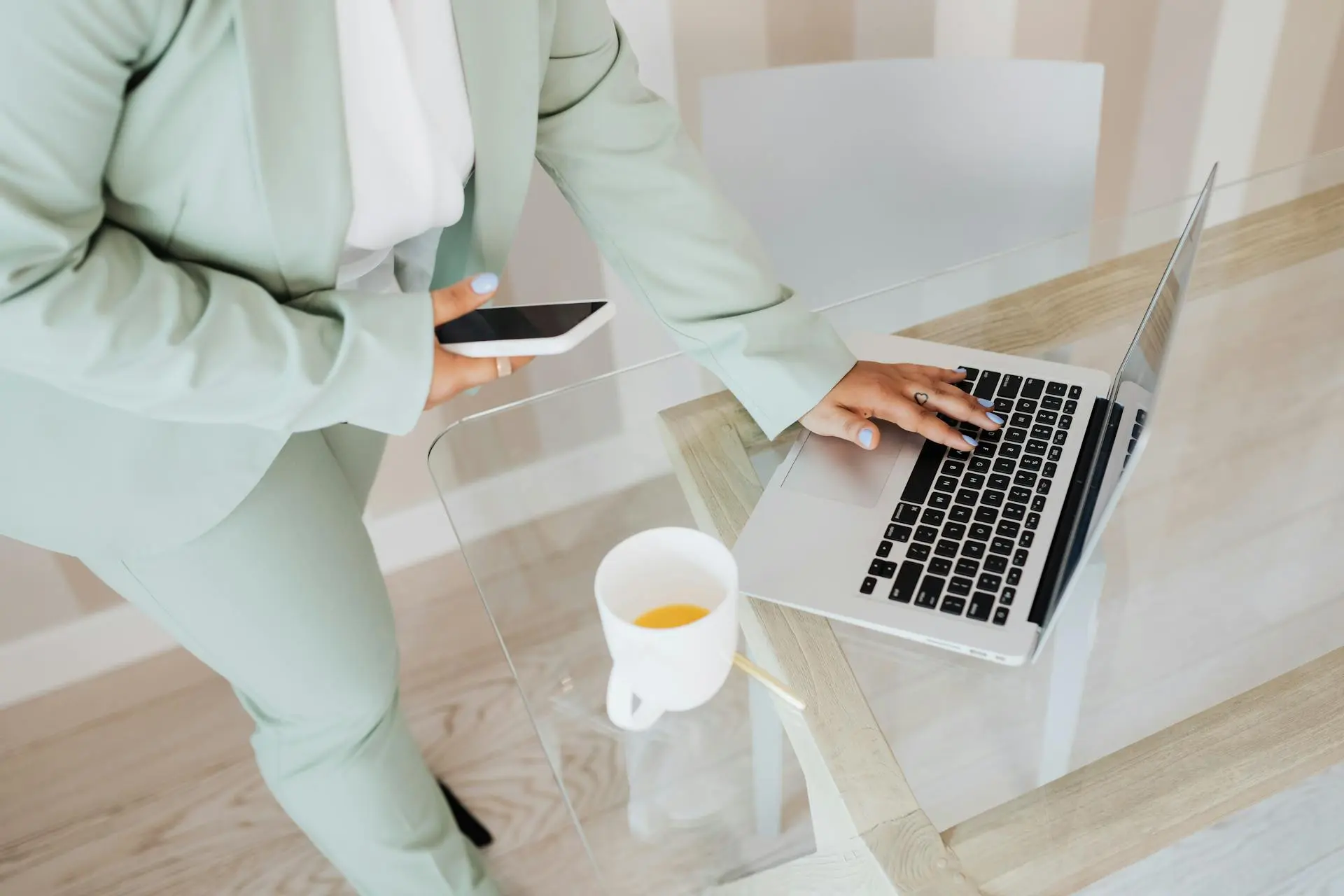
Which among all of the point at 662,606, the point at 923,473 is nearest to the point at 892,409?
the point at 923,473

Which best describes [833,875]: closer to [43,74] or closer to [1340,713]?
[1340,713]

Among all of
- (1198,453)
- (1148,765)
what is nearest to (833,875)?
(1148,765)

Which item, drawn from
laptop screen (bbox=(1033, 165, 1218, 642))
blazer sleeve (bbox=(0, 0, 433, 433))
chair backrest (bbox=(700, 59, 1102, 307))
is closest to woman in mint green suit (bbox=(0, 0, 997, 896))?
blazer sleeve (bbox=(0, 0, 433, 433))

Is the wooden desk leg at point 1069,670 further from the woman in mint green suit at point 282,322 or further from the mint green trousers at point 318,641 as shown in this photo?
the mint green trousers at point 318,641

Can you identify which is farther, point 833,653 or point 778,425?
point 778,425

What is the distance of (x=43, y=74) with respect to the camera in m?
0.64

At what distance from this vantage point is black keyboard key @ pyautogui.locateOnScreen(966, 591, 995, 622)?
833 mm

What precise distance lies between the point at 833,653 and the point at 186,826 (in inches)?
44.5

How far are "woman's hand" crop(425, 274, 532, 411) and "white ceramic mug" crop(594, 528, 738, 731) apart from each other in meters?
0.18

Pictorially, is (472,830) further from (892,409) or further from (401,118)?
(401,118)

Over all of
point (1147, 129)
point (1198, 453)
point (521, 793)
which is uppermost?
point (1198, 453)

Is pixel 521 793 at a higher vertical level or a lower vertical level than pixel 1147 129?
lower

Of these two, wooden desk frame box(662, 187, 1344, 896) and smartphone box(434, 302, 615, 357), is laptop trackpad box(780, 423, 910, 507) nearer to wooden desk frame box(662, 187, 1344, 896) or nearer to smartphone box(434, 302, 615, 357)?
wooden desk frame box(662, 187, 1344, 896)

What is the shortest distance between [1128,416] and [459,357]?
56 cm
